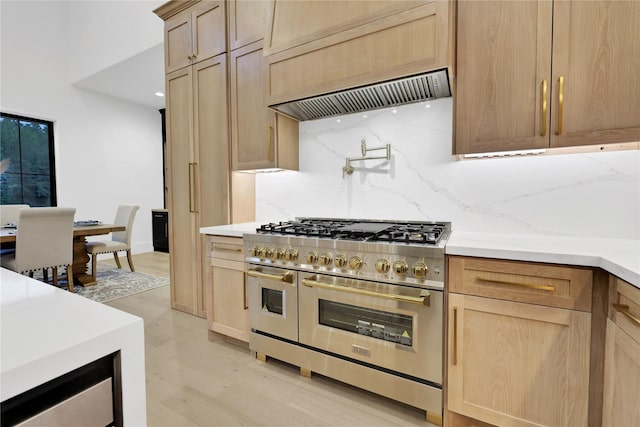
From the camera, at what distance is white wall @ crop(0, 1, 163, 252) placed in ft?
14.4

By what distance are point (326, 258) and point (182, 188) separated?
1805mm

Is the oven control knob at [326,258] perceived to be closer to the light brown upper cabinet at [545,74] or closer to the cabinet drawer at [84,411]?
the light brown upper cabinet at [545,74]

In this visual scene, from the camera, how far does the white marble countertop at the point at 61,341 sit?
448mm

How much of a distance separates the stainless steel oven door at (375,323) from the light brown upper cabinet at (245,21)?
1.87 metres

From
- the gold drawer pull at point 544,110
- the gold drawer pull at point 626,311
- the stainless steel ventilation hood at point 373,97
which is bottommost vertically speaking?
the gold drawer pull at point 626,311

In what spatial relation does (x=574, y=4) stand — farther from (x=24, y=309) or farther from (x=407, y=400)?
(x=24, y=309)

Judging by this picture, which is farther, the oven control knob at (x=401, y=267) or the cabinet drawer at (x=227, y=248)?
the cabinet drawer at (x=227, y=248)

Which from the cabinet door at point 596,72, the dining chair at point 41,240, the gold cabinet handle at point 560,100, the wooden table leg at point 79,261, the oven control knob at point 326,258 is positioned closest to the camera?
the cabinet door at point 596,72

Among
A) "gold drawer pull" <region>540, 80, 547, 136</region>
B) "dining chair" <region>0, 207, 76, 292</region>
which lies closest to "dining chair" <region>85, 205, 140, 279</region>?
"dining chair" <region>0, 207, 76, 292</region>

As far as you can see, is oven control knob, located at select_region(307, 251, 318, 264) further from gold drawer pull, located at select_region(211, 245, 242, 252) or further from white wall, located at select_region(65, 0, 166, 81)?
white wall, located at select_region(65, 0, 166, 81)

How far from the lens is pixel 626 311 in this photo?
1015 mm

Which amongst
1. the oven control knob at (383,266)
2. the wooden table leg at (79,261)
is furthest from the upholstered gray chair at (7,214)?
the oven control knob at (383,266)

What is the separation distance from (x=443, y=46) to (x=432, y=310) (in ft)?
4.25

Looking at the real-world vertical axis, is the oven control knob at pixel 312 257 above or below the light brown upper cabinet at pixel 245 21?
below
